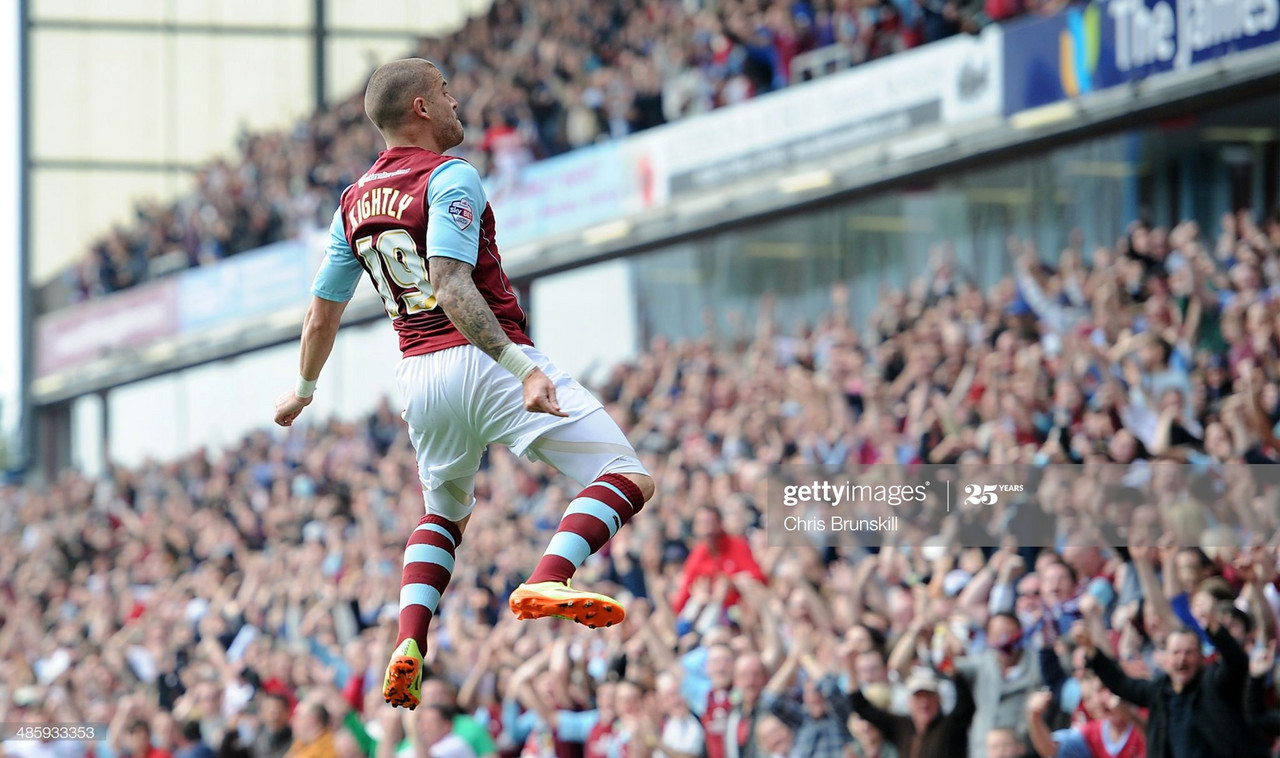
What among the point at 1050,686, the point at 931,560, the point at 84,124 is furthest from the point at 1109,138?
the point at 84,124

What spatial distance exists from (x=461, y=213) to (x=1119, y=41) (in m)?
10.4

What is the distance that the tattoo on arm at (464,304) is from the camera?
4938mm

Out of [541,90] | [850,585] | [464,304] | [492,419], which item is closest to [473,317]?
[464,304]

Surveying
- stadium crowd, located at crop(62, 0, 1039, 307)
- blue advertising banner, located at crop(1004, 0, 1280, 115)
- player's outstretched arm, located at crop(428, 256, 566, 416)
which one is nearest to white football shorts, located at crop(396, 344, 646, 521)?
player's outstretched arm, located at crop(428, 256, 566, 416)

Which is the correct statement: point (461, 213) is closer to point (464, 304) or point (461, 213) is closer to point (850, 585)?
point (464, 304)

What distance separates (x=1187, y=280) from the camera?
37.2 feet

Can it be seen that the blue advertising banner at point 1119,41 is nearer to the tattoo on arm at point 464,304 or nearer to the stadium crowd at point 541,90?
the stadium crowd at point 541,90

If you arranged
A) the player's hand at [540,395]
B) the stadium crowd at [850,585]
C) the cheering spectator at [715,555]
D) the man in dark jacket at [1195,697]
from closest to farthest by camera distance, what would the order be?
the player's hand at [540,395] → the man in dark jacket at [1195,697] → the stadium crowd at [850,585] → the cheering spectator at [715,555]

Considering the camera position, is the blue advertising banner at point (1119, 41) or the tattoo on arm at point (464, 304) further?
the blue advertising banner at point (1119, 41)

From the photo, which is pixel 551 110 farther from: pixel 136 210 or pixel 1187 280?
pixel 136 210

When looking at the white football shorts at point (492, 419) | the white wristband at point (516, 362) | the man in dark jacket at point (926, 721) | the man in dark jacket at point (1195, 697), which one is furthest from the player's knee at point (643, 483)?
the man in dark jacket at point (926, 721)

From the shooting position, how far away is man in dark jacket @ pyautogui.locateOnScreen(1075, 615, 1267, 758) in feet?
23.4

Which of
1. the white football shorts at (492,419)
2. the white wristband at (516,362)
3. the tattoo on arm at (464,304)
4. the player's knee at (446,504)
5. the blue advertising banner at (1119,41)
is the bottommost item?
the player's knee at (446,504)

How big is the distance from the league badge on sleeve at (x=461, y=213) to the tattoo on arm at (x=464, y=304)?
11cm
